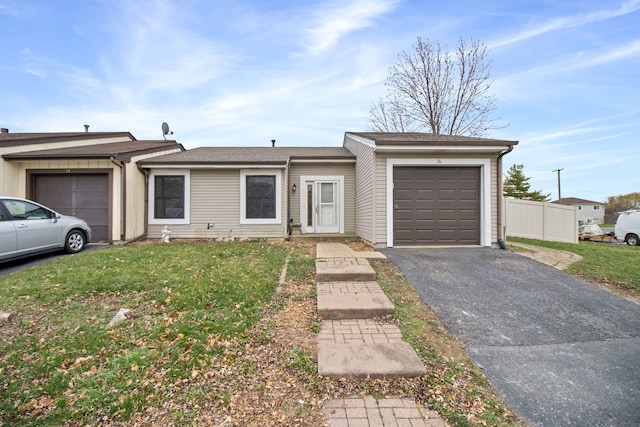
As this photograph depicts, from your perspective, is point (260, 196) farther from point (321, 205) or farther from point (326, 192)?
point (326, 192)

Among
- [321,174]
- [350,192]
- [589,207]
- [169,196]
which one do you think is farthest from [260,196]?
[589,207]

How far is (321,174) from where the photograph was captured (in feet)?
33.3

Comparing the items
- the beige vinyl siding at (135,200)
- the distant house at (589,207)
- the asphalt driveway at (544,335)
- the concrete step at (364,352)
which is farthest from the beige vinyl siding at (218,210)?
the distant house at (589,207)

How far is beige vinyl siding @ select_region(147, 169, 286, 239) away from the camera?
918 cm

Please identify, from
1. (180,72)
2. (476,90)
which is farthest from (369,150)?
(476,90)

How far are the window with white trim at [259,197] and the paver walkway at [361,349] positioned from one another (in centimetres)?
492

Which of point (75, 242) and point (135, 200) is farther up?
point (135, 200)

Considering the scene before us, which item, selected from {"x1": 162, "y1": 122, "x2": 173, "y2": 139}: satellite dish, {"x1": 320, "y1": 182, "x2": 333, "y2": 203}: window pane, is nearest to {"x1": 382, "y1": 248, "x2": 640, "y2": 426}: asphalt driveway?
{"x1": 320, "y1": 182, "x2": 333, "y2": 203}: window pane

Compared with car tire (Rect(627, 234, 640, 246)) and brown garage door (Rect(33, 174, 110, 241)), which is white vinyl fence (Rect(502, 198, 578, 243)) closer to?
car tire (Rect(627, 234, 640, 246))

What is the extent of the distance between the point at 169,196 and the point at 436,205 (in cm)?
837

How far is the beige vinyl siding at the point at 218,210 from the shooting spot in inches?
361

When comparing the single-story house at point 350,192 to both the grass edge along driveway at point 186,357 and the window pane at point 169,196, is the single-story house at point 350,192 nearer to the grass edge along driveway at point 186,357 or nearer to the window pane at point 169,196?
the window pane at point 169,196

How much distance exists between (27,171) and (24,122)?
10246mm

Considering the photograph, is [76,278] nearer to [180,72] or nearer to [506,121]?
[180,72]
